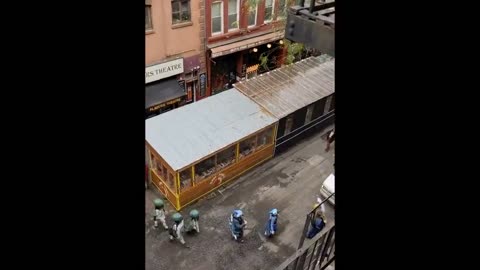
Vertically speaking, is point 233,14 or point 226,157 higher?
point 233,14

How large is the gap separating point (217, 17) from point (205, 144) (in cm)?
667

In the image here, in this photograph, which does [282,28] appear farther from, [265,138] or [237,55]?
[265,138]

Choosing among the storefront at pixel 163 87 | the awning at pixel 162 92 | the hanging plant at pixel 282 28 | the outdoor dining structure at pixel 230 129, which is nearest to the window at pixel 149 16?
the storefront at pixel 163 87

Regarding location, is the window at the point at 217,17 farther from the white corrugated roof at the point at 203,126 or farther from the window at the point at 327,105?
the window at the point at 327,105

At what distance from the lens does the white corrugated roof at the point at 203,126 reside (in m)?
11.3

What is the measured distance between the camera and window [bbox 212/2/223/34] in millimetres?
15760

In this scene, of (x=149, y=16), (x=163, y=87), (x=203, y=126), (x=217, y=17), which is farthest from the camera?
(x=217, y=17)

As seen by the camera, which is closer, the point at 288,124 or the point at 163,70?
the point at 288,124

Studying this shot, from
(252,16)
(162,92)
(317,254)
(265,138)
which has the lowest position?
(265,138)

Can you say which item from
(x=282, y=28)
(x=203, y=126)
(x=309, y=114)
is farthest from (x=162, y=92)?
(x=282, y=28)

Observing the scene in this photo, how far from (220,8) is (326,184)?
8.23m

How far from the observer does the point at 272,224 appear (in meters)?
10.7
